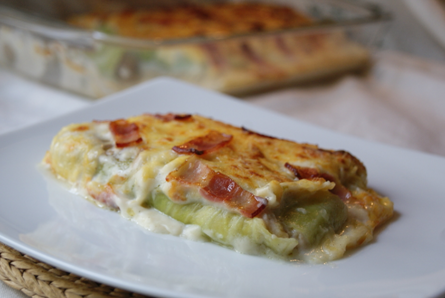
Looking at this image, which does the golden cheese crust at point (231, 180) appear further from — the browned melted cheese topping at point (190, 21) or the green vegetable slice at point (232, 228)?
the browned melted cheese topping at point (190, 21)

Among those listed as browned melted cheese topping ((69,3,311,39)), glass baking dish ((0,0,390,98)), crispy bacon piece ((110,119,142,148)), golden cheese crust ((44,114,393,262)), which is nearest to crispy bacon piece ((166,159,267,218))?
golden cheese crust ((44,114,393,262))

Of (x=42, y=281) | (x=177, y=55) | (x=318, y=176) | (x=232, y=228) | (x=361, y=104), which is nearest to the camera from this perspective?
(x=42, y=281)

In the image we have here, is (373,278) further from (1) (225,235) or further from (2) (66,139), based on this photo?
(2) (66,139)

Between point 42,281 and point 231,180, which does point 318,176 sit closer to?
point 231,180

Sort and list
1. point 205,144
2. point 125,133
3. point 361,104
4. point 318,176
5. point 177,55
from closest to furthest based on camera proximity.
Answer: point 318,176
point 205,144
point 125,133
point 177,55
point 361,104

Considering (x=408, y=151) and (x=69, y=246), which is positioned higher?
(x=408, y=151)

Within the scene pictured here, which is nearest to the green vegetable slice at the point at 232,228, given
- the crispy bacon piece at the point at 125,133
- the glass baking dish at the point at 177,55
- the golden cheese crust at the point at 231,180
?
the golden cheese crust at the point at 231,180

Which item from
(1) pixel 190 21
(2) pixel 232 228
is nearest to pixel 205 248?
(2) pixel 232 228

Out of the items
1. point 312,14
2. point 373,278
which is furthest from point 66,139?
point 312,14
